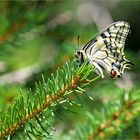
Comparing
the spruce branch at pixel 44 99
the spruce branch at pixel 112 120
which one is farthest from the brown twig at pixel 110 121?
the spruce branch at pixel 44 99

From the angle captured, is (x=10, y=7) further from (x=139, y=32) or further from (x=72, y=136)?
(x=139, y=32)


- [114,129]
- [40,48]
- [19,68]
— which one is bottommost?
[114,129]

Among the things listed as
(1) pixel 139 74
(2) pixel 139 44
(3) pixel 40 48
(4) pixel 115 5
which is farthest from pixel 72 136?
(2) pixel 139 44

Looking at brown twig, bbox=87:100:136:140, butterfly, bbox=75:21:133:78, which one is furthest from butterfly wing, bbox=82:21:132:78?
brown twig, bbox=87:100:136:140

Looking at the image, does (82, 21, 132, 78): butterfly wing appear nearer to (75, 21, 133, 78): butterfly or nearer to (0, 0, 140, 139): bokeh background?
(75, 21, 133, 78): butterfly

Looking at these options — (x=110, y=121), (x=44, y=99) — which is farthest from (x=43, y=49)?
(x=44, y=99)

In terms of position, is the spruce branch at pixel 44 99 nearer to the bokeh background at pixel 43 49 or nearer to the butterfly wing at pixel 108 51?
the butterfly wing at pixel 108 51
